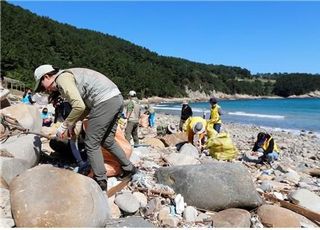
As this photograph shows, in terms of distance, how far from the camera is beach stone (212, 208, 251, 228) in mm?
5265

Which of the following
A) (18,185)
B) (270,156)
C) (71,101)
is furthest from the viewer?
(270,156)

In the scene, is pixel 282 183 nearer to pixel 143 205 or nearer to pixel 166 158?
pixel 166 158

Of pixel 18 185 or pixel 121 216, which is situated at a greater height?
pixel 18 185

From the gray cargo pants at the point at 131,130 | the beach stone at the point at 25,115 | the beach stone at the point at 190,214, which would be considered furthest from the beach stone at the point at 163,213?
the gray cargo pants at the point at 131,130

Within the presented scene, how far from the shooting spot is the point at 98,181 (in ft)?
17.8

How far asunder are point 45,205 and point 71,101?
125 centimetres

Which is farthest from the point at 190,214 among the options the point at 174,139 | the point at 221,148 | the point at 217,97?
the point at 217,97

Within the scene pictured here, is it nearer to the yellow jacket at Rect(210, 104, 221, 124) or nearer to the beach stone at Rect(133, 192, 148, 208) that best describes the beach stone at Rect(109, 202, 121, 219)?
the beach stone at Rect(133, 192, 148, 208)

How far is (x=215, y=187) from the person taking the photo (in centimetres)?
588

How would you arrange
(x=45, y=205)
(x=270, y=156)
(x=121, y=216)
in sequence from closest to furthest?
(x=45, y=205) → (x=121, y=216) → (x=270, y=156)

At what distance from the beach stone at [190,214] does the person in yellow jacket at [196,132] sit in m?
4.77

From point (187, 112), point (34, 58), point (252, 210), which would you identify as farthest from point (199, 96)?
point (252, 210)

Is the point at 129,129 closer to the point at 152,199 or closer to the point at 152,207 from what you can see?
the point at 152,199

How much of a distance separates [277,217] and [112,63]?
105 metres
